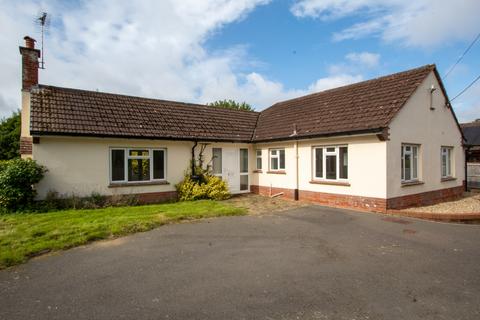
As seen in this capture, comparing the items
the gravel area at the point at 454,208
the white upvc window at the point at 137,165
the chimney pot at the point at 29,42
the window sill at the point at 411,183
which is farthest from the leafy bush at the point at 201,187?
the chimney pot at the point at 29,42

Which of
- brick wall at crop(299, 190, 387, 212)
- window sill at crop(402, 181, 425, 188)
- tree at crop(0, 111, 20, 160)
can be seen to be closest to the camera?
brick wall at crop(299, 190, 387, 212)

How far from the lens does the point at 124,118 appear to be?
1328cm

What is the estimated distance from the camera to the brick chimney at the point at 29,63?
40.5 feet

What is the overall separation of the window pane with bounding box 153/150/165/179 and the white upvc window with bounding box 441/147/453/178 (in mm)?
13368

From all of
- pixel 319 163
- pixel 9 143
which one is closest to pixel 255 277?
pixel 319 163

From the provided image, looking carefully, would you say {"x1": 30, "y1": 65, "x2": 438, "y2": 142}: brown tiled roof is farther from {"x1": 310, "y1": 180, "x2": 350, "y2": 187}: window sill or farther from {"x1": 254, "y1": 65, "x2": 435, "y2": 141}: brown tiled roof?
{"x1": 310, "y1": 180, "x2": 350, "y2": 187}: window sill

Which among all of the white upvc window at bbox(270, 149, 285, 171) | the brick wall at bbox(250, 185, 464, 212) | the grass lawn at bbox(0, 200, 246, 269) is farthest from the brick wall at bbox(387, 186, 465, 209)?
the grass lawn at bbox(0, 200, 246, 269)

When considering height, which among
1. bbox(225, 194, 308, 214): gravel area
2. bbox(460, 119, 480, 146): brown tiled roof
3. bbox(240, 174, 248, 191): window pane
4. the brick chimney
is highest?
the brick chimney

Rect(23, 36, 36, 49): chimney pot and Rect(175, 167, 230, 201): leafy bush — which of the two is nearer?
Rect(23, 36, 36, 49): chimney pot

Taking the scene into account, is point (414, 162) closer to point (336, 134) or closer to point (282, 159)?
point (336, 134)

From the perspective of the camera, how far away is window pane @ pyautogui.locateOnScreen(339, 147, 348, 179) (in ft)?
38.7

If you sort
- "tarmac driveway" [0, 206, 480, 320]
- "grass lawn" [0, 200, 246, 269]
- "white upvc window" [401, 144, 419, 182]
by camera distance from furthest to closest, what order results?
"white upvc window" [401, 144, 419, 182], "grass lawn" [0, 200, 246, 269], "tarmac driveway" [0, 206, 480, 320]

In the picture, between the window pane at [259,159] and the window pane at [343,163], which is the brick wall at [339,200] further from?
the window pane at [259,159]

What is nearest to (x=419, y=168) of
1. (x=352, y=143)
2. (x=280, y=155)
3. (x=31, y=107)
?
(x=352, y=143)
